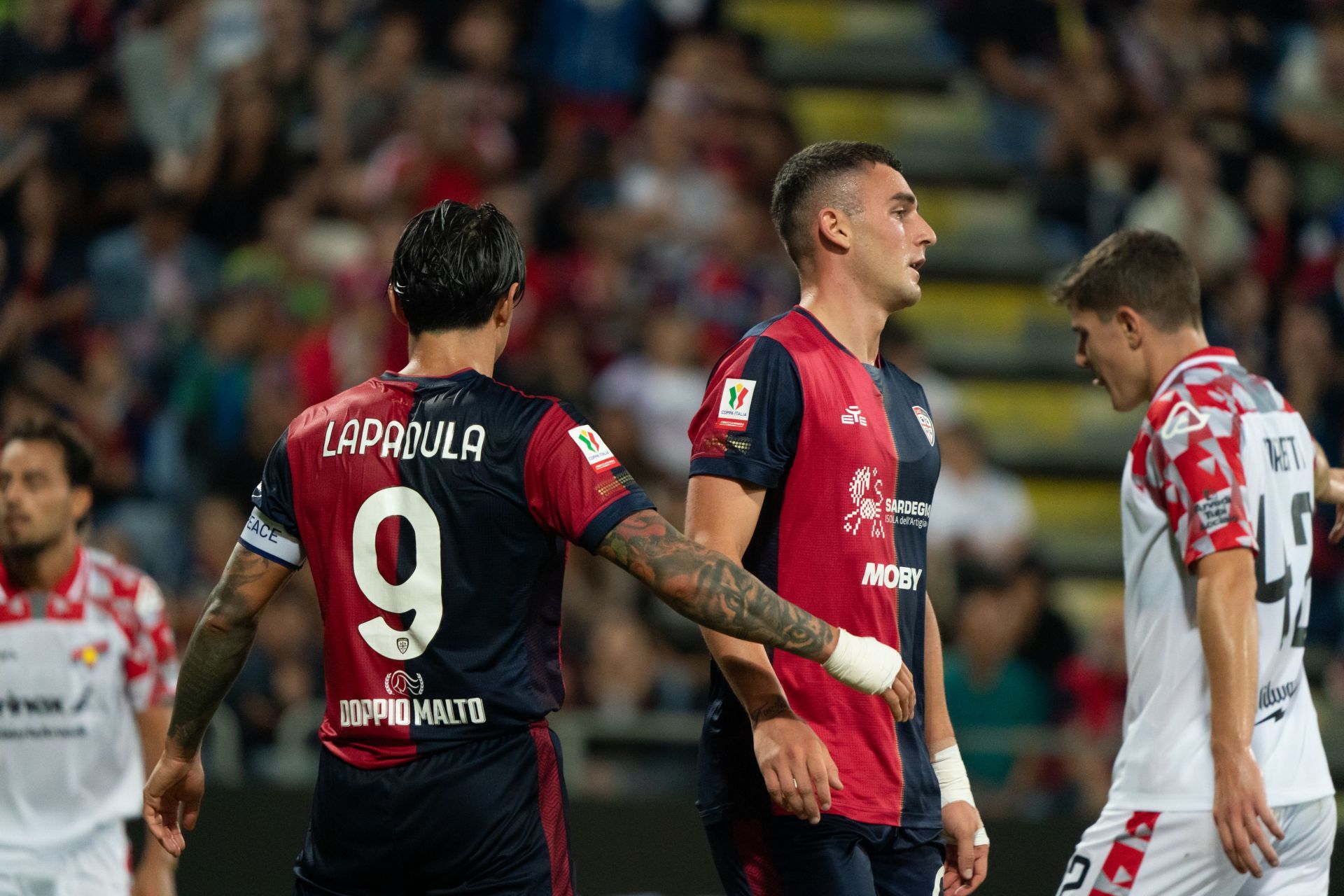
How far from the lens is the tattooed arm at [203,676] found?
11.7 ft

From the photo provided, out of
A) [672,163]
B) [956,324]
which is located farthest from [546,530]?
[956,324]

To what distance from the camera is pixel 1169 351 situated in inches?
174

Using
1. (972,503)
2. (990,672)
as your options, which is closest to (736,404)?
(990,672)

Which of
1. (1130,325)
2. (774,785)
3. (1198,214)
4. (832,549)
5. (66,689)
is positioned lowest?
(774,785)

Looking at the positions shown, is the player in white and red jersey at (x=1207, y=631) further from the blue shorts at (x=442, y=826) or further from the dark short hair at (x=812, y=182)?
the blue shorts at (x=442, y=826)

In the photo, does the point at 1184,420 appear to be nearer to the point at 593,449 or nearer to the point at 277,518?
the point at 593,449

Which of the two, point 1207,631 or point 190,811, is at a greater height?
point 1207,631

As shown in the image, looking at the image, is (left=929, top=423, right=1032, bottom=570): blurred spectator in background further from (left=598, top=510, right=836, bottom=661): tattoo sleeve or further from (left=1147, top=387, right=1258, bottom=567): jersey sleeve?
(left=598, top=510, right=836, bottom=661): tattoo sleeve

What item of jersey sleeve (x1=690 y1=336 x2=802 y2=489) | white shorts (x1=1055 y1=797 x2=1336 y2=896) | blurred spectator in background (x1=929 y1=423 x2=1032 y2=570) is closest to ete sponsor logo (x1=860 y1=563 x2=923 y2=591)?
jersey sleeve (x1=690 y1=336 x2=802 y2=489)

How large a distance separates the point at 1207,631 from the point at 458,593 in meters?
1.82

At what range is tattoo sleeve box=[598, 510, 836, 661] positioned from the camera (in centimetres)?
333

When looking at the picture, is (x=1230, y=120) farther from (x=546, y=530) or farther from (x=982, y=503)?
(x=546, y=530)

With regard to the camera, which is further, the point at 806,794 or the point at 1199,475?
the point at 1199,475

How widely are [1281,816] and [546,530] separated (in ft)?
6.73
